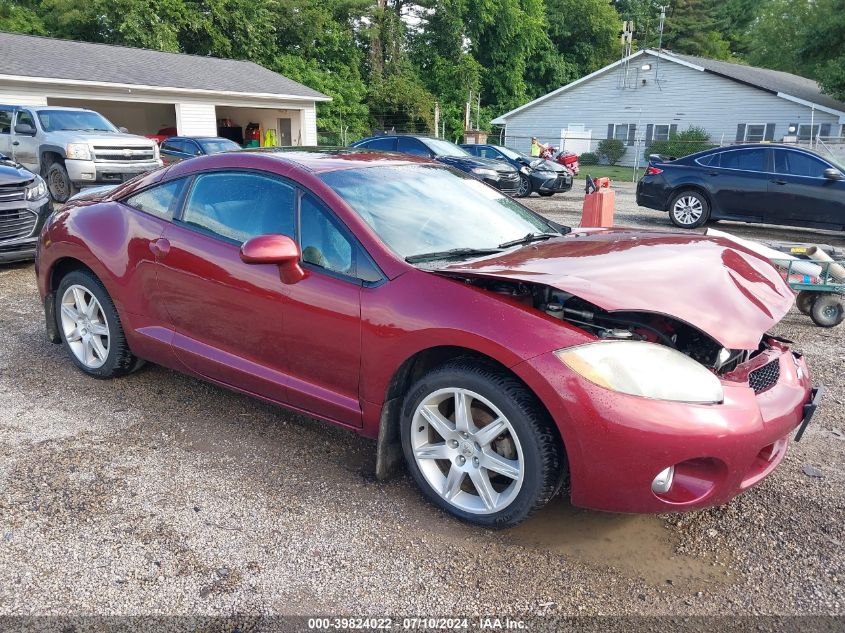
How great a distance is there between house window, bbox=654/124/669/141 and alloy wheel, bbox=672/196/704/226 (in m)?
24.5

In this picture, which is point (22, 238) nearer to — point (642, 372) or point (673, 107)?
point (642, 372)

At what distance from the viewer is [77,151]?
1205cm

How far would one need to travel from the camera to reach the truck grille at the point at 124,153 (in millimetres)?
12334

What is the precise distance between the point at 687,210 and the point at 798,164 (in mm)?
1903

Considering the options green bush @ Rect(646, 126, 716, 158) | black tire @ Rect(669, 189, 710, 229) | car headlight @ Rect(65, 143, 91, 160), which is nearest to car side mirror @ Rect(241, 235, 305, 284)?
black tire @ Rect(669, 189, 710, 229)

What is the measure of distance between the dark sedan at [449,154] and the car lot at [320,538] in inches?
467

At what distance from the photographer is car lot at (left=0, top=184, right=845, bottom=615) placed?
240 centimetres

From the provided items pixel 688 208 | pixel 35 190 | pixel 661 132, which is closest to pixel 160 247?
pixel 35 190

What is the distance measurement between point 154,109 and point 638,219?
2497cm

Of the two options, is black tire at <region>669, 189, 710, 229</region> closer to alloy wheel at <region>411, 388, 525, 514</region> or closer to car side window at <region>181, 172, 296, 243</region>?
car side window at <region>181, 172, 296, 243</region>

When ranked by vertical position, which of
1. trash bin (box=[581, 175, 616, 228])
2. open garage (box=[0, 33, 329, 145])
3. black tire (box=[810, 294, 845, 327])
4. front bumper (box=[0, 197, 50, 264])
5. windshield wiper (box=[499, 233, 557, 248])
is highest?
open garage (box=[0, 33, 329, 145])

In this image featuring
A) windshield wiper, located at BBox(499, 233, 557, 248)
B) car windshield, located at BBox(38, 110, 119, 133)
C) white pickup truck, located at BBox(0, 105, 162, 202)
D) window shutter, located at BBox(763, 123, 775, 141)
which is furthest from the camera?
window shutter, located at BBox(763, 123, 775, 141)

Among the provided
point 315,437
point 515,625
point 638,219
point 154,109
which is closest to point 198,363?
point 315,437

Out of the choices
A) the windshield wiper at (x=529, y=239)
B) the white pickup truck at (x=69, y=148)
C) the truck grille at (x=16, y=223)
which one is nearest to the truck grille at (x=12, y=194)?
the truck grille at (x=16, y=223)
